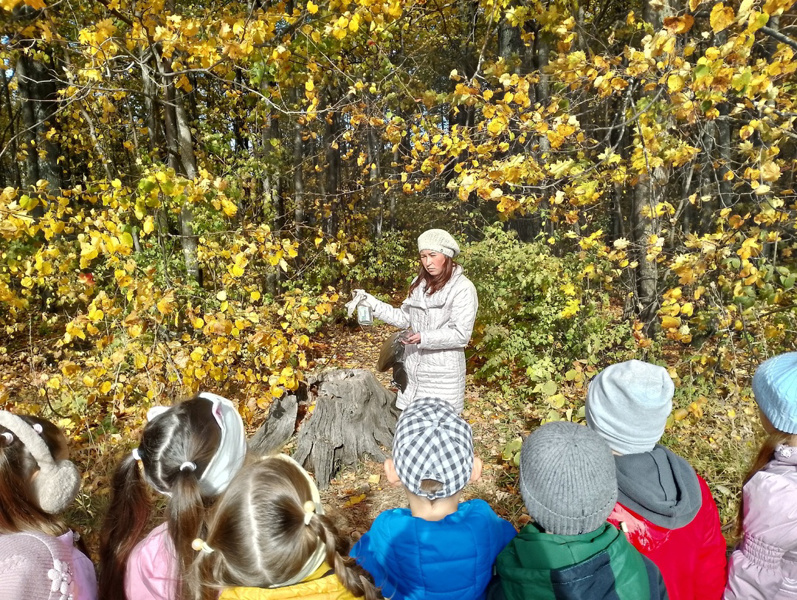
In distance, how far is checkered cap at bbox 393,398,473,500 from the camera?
1.48 metres

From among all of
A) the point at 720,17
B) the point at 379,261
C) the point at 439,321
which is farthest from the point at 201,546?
the point at 379,261

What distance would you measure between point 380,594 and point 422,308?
2.02m

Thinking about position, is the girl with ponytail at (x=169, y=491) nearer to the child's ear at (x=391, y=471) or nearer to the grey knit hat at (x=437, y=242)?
the child's ear at (x=391, y=471)

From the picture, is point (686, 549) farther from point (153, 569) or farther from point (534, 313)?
point (534, 313)

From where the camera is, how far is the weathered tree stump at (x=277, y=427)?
4363mm

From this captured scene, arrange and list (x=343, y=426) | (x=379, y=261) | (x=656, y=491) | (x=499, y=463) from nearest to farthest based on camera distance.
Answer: (x=656, y=491) → (x=499, y=463) → (x=343, y=426) → (x=379, y=261)

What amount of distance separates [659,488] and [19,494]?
199 cm

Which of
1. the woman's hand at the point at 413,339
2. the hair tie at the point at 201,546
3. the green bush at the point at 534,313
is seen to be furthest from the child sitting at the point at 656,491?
the green bush at the point at 534,313

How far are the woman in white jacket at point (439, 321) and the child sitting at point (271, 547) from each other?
1809mm

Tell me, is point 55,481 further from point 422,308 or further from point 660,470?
point 422,308

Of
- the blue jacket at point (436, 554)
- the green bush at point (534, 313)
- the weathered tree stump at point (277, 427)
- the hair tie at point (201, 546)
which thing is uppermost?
the hair tie at point (201, 546)

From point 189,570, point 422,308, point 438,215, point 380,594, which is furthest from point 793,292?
point 438,215

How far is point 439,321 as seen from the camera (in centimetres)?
324

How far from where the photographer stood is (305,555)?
132 cm
